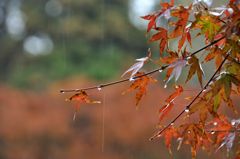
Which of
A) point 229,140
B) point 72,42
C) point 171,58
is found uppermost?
point 72,42

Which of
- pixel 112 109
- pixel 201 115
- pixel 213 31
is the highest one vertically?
pixel 112 109

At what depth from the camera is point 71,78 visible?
8.16 metres

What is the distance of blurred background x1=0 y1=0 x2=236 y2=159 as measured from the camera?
21.0 ft

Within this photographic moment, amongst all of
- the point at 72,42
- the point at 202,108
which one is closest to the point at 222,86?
the point at 202,108

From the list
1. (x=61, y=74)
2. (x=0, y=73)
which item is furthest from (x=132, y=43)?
(x=0, y=73)

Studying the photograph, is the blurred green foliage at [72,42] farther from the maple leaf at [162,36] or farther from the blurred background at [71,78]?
the maple leaf at [162,36]

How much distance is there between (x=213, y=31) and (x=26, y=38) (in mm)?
10959

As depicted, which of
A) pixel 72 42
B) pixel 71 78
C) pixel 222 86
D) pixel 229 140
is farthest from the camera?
pixel 72 42

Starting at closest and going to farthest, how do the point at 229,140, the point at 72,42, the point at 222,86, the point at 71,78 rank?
the point at 222,86 → the point at 229,140 → the point at 71,78 → the point at 72,42

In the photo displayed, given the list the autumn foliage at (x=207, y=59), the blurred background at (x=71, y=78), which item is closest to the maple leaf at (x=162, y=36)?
the autumn foliage at (x=207, y=59)

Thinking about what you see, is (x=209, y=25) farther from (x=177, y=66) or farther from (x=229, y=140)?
(x=229, y=140)

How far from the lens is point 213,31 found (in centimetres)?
113

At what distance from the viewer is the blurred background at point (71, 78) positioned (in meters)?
6.39

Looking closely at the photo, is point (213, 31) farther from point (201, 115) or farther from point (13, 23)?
point (13, 23)
